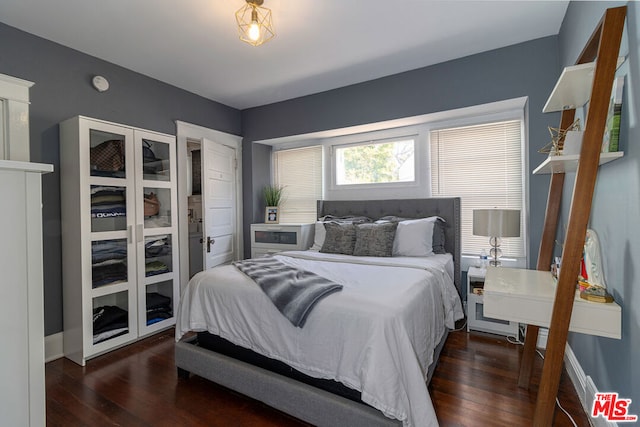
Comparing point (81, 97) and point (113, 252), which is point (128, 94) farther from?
point (113, 252)

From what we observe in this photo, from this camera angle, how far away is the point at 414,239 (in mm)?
2990

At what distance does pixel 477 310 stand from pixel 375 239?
46.4 inches

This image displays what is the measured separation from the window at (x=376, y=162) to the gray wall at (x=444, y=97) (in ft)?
1.58

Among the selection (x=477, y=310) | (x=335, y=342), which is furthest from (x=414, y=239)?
(x=335, y=342)

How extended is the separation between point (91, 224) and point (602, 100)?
346 centimetres

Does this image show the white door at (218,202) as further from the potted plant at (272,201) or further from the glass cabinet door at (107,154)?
the glass cabinet door at (107,154)

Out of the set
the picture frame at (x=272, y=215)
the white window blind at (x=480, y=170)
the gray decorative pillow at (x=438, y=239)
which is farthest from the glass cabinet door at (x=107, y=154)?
the white window blind at (x=480, y=170)

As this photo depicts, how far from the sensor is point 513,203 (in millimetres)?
3143

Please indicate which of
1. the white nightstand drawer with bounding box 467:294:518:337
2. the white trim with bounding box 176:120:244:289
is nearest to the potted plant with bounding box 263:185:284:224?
the white trim with bounding box 176:120:244:289

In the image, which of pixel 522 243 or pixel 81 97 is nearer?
pixel 81 97

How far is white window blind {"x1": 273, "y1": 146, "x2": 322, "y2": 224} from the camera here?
4.31 m

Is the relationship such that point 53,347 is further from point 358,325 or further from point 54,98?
point 358,325

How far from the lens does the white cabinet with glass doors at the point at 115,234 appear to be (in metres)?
2.55

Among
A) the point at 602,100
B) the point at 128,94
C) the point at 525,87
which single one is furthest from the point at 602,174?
the point at 128,94
